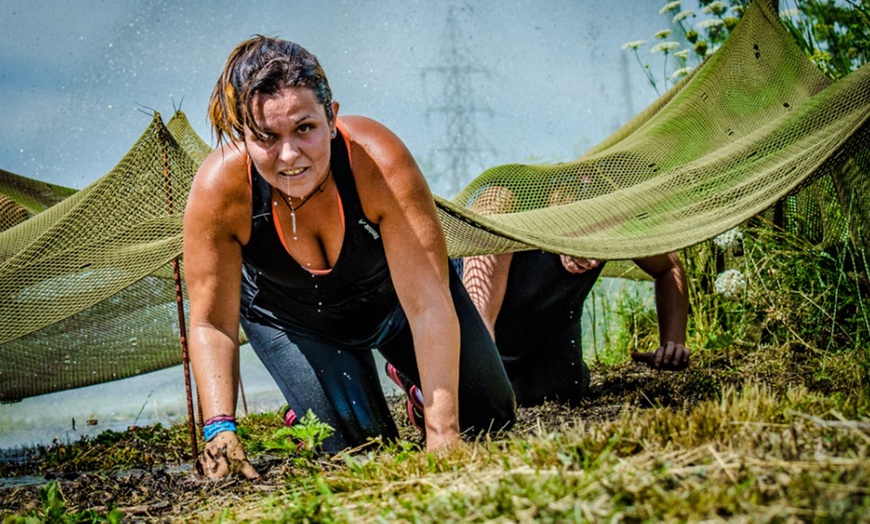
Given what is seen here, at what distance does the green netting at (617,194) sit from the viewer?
3230 millimetres

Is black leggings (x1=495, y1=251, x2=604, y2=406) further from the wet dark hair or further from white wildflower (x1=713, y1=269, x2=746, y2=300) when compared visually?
the wet dark hair

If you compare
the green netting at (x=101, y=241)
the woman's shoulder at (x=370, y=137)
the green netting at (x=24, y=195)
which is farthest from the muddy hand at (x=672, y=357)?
the green netting at (x=24, y=195)

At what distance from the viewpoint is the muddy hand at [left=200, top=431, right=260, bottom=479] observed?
2.46m

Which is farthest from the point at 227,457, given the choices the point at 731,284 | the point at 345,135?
the point at 731,284

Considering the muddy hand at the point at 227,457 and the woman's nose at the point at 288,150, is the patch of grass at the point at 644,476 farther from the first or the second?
the woman's nose at the point at 288,150

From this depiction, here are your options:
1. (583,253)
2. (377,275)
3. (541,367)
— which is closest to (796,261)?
(541,367)

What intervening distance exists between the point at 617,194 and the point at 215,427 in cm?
199

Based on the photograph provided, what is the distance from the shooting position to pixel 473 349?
3086mm

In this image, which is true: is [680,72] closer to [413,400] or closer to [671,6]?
[671,6]

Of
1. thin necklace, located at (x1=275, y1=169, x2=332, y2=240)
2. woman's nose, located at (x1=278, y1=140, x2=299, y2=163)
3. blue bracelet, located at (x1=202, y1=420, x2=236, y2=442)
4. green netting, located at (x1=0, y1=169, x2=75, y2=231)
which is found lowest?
blue bracelet, located at (x1=202, y1=420, x2=236, y2=442)

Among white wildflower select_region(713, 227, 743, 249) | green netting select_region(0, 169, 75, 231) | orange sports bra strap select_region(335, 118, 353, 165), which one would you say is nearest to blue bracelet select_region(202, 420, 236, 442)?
orange sports bra strap select_region(335, 118, 353, 165)

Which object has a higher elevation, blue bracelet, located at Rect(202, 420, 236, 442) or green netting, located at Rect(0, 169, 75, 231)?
green netting, located at Rect(0, 169, 75, 231)

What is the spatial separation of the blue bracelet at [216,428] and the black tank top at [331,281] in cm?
57

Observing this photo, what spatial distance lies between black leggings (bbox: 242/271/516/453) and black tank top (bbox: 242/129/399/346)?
0.06m
